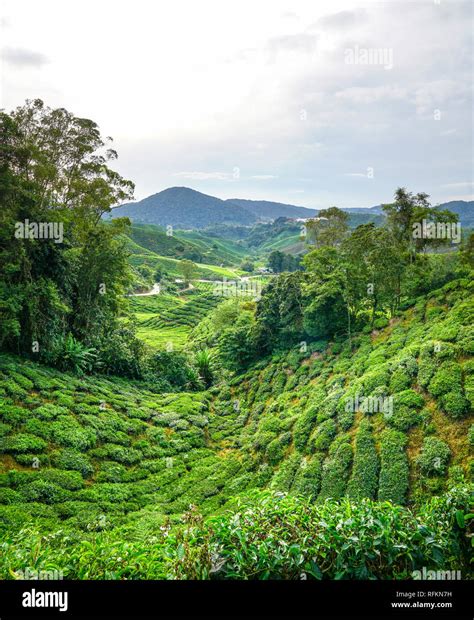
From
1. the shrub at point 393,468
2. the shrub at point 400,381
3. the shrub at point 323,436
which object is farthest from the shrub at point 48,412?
the shrub at point 400,381

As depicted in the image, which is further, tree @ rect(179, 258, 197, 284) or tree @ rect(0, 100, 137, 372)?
tree @ rect(179, 258, 197, 284)

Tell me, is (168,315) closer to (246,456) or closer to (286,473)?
(246,456)

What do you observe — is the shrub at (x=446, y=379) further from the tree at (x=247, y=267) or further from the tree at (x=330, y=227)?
the tree at (x=247, y=267)

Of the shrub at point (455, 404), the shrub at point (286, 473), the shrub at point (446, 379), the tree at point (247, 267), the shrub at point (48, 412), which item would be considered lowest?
the shrub at point (286, 473)

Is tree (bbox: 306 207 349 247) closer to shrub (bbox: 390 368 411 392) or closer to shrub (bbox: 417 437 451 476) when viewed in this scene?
shrub (bbox: 390 368 411 392)

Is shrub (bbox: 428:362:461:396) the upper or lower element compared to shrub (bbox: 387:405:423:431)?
upper

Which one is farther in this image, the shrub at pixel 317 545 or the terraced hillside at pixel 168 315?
the terraced hillside at pixel 168 315

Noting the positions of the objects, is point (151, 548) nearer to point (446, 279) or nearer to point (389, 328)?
point (389, 328)

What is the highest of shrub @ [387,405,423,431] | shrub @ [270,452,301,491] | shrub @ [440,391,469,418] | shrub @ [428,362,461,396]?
shrub @ [428,362,461,396]

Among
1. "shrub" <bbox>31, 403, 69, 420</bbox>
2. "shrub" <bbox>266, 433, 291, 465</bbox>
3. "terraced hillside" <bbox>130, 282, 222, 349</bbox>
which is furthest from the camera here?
"terraced hillside" <bbox>130, 282, 222, 349</bbox>

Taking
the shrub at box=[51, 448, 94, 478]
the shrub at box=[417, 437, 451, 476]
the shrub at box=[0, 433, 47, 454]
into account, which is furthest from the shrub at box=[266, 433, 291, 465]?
the shrub at box=[0, 433, 47, 454]

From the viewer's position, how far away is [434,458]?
10297mm

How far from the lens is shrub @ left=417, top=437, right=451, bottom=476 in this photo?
1013cm

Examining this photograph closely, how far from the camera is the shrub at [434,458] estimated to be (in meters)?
10.1
